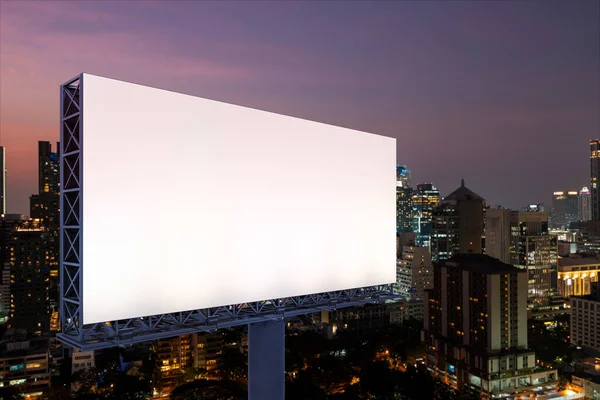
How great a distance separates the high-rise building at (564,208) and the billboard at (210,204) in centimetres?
12041

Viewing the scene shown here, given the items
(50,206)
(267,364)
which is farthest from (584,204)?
(267,364)

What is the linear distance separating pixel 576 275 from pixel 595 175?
33003mm

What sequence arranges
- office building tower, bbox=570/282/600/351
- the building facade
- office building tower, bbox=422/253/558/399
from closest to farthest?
the building facade, office building tower, bbox=422/253/558/399, office building tower, bbox=570/282/600/351

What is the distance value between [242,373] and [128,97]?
20215mm

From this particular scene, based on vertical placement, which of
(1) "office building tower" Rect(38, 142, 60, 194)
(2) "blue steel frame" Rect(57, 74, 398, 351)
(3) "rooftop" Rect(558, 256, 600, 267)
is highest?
(1) "office building tower" Rect(38, 142, 60, 194)

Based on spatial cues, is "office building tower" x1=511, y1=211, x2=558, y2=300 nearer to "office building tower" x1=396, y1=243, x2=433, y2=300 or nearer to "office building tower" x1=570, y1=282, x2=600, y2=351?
"office building tower" x1=396, y1=243, x2=433, y2=300

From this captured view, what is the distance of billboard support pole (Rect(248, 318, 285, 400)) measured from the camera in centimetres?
811

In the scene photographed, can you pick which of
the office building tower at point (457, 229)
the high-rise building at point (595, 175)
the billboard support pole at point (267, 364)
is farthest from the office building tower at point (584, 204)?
the billboard support pole at point (267, 364)

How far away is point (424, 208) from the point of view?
83562 mm

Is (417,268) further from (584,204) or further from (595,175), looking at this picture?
(584,204)

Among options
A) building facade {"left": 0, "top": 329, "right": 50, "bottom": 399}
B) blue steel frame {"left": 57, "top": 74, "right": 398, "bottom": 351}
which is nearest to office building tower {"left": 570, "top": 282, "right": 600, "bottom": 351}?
building facade {"left": 0, "top": 329, "right": 50, "bottom": 399}

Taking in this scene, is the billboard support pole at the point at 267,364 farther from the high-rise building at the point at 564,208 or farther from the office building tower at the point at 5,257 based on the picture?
A: the high-rise building at the point at 564,208

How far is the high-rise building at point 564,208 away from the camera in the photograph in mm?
113562

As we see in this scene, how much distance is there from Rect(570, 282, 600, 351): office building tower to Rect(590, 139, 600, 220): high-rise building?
5163 cm
